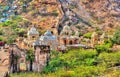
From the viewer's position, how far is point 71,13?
248 feet

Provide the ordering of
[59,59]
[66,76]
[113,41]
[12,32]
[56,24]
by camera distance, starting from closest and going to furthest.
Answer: [66,76]
[59,59]
[113,41]
[12,32]
[56,24]

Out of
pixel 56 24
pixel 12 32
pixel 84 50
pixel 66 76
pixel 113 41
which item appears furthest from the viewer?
pixel 56 24

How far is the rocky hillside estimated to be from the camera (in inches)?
2830

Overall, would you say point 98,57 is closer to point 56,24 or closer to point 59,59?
point 59,59

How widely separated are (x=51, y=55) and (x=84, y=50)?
462 centimetres

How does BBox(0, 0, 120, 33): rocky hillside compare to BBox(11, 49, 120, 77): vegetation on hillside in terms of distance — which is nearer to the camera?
BBox(11, 49, 120, 77): vegetation on hillside

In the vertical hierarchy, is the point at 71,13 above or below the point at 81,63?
below

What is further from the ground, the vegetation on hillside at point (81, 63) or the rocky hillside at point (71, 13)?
the vegetation on hillside at point (81, 63)

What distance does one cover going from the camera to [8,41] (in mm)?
59812

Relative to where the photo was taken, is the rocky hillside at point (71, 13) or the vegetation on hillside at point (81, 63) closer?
the vegetation on hillside at point (81, 63)

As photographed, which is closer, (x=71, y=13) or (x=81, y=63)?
(x=81, y=63)

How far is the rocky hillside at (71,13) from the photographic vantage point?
71875 millimetres

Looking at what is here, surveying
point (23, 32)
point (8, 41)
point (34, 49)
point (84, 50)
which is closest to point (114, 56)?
point (84, 50)

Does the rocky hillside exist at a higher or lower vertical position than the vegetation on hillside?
lower
